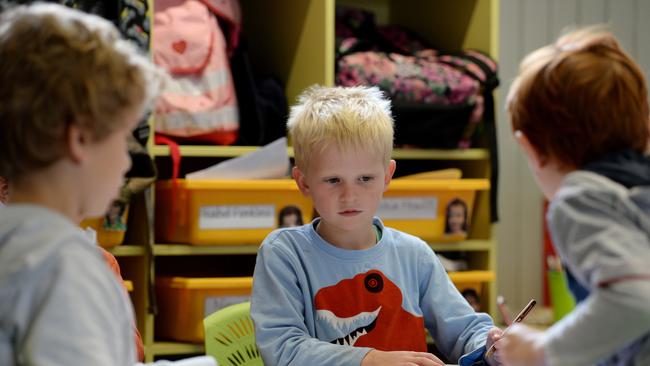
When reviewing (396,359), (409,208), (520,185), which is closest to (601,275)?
(396,359)

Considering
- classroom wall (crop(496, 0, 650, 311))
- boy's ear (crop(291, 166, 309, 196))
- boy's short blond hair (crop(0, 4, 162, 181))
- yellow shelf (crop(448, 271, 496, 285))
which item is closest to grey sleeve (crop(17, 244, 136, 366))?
boy's short blond hair (crop(0, 4, 162, 181))

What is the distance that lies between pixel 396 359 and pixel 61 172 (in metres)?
0.62

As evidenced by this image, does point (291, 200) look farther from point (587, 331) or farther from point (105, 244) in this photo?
point (587, 331)

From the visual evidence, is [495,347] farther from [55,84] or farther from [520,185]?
[520,185]

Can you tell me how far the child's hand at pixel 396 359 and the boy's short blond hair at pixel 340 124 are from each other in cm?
37

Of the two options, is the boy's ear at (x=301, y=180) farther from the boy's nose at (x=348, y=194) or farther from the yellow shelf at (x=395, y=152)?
the yellow shelf at (x=395, y=152)

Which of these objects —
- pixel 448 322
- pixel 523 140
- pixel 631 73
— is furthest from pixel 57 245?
pixel 448 322

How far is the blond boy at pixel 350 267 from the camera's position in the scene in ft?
4.86

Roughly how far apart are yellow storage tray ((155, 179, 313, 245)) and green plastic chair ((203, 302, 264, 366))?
2.49 feet

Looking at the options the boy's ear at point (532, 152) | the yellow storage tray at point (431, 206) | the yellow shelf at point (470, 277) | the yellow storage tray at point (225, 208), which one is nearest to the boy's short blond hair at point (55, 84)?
the boy's ear at point (532, 152)

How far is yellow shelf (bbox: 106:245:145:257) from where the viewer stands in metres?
2.49

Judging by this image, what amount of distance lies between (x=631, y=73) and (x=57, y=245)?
644 millimetres

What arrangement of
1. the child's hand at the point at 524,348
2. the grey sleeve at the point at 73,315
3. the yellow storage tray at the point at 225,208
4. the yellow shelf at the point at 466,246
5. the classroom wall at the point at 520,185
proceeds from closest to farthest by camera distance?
1. the grey sleeve at the point at 73,315
2. the child's hand at the point at 524,348
3. the yellow storage tray at the point at 225,208
4. the yellow shelf at the point at 466,246
5. the classroom wall at the point at 520,185

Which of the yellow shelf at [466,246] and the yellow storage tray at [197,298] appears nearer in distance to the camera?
the yellow storage tray at [197,298]
